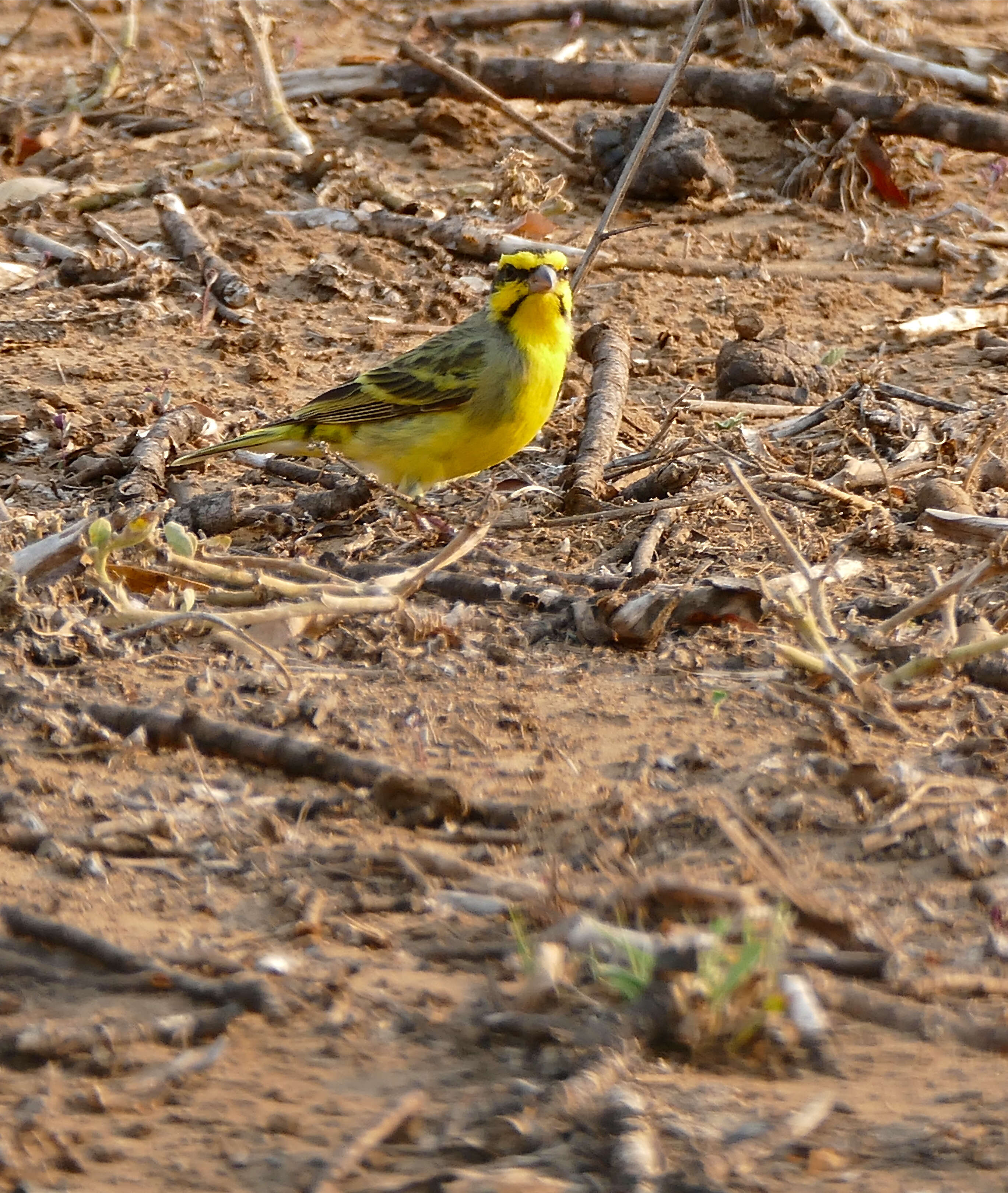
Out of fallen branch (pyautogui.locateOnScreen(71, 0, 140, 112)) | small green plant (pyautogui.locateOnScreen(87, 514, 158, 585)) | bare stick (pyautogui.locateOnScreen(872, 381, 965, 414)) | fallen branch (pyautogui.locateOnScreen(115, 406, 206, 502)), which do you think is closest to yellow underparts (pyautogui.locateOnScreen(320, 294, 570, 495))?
fallen branch (pyautogui.locateOnScreen(115, 406, 206, 502))

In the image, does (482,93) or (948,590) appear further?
(482,93)

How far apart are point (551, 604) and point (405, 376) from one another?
183cm

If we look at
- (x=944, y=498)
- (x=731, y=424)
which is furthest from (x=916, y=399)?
(x=944, y=498)

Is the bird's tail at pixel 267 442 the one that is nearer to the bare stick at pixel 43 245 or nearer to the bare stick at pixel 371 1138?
the bare stick at pixel 43 245

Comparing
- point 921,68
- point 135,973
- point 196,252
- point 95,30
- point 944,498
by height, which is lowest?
point 944,498

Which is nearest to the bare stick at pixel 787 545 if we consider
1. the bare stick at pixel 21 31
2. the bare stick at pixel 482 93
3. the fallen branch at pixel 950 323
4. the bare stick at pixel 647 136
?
the bare stick at pixel 647 136

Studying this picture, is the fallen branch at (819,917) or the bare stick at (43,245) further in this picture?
the bare stick at (43,245)

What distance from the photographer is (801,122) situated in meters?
8.87

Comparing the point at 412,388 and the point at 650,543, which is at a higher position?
the point at 412,388

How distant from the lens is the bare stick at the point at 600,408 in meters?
5.68

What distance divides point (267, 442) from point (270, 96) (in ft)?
13.3

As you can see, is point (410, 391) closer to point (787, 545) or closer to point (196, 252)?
point (196, 252)

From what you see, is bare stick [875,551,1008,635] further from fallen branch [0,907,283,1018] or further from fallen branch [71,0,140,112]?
fallen branch [71,0,140,112]

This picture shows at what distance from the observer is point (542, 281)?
600cm
